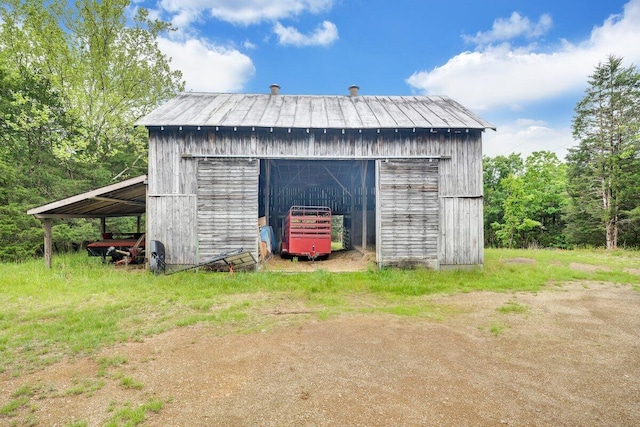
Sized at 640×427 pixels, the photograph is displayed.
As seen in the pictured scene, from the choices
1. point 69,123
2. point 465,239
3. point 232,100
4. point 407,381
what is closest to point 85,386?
point 407,381

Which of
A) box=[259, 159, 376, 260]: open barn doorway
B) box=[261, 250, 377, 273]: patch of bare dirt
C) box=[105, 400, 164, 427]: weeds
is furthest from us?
box=[259, 159, 376, 260]: open barn doorway

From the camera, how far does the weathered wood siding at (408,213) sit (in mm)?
11438

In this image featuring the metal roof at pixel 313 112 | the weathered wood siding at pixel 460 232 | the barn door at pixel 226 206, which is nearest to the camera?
the barn door at pixel 226 206

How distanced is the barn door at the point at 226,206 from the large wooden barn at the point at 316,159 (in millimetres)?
35

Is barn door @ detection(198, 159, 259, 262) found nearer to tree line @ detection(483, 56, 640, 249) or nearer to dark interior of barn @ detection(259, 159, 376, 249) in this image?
dark interior of barn @ detection(259, 159, 376, 249)

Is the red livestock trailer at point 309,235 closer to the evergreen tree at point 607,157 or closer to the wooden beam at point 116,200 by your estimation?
the wooden beam at point 116,200

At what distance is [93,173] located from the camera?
1775 cm

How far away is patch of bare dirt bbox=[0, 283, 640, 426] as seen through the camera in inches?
129

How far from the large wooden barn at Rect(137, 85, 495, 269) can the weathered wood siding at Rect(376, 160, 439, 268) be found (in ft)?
0.12

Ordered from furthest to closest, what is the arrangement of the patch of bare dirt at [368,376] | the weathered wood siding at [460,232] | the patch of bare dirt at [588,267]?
the patch of bare dirt at [588,267] < the weathered wood siding at [460,232] < the patch of bare dirt at [368,376]

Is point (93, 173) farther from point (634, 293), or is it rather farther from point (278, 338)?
point (634, 293)

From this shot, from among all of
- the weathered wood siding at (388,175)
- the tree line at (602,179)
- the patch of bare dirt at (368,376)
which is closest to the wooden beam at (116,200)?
the weathered wood siding at (388,175)

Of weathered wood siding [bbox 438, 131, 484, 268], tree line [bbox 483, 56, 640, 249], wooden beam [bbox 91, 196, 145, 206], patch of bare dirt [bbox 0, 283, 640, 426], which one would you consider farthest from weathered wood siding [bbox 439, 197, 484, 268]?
tree line [bbox 483, 56, 640, 249]

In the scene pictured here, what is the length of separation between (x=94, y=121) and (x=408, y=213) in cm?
1933
